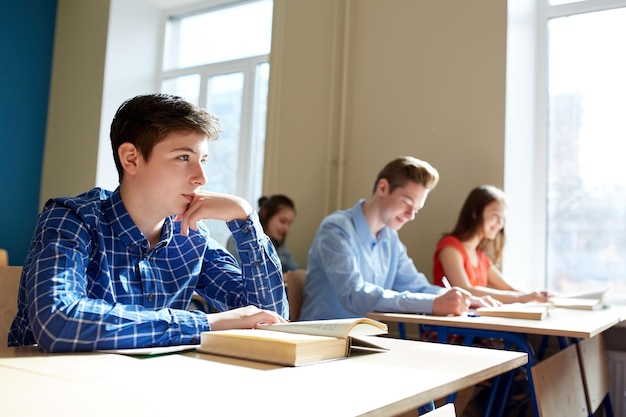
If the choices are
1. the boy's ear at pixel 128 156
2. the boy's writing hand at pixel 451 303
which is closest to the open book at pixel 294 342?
the boy's ear at pixel 128 156

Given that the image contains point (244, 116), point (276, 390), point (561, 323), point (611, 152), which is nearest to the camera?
point (276, 390)

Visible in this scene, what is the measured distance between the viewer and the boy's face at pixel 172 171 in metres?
1.30

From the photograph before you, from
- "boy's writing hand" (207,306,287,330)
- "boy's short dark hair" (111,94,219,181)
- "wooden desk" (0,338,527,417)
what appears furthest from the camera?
"boy's short dark hair" (111,94,219,181)

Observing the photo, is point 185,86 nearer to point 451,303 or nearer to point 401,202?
point 401,202

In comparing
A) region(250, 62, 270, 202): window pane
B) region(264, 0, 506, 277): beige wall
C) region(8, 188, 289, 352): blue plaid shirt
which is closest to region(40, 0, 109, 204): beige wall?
region(250, 62, 270, 202): window pane

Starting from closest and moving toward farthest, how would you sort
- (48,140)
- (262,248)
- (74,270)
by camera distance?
(74,270) < (262,248) < (48,140)

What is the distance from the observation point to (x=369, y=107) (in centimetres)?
360

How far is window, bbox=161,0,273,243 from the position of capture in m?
4.66

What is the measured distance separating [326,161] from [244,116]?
3.97 feet

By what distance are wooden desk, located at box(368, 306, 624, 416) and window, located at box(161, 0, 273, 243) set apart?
269cm

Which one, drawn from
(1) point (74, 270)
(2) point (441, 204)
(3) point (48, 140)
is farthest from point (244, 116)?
(1) point (74, 270)

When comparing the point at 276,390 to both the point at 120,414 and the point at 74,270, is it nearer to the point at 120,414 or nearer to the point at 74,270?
the point at 120,414

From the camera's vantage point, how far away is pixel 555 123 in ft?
11.5

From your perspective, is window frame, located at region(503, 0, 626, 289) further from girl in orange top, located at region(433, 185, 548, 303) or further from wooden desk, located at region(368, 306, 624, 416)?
wooden desk, located at region(368, 306, 624, 416)
